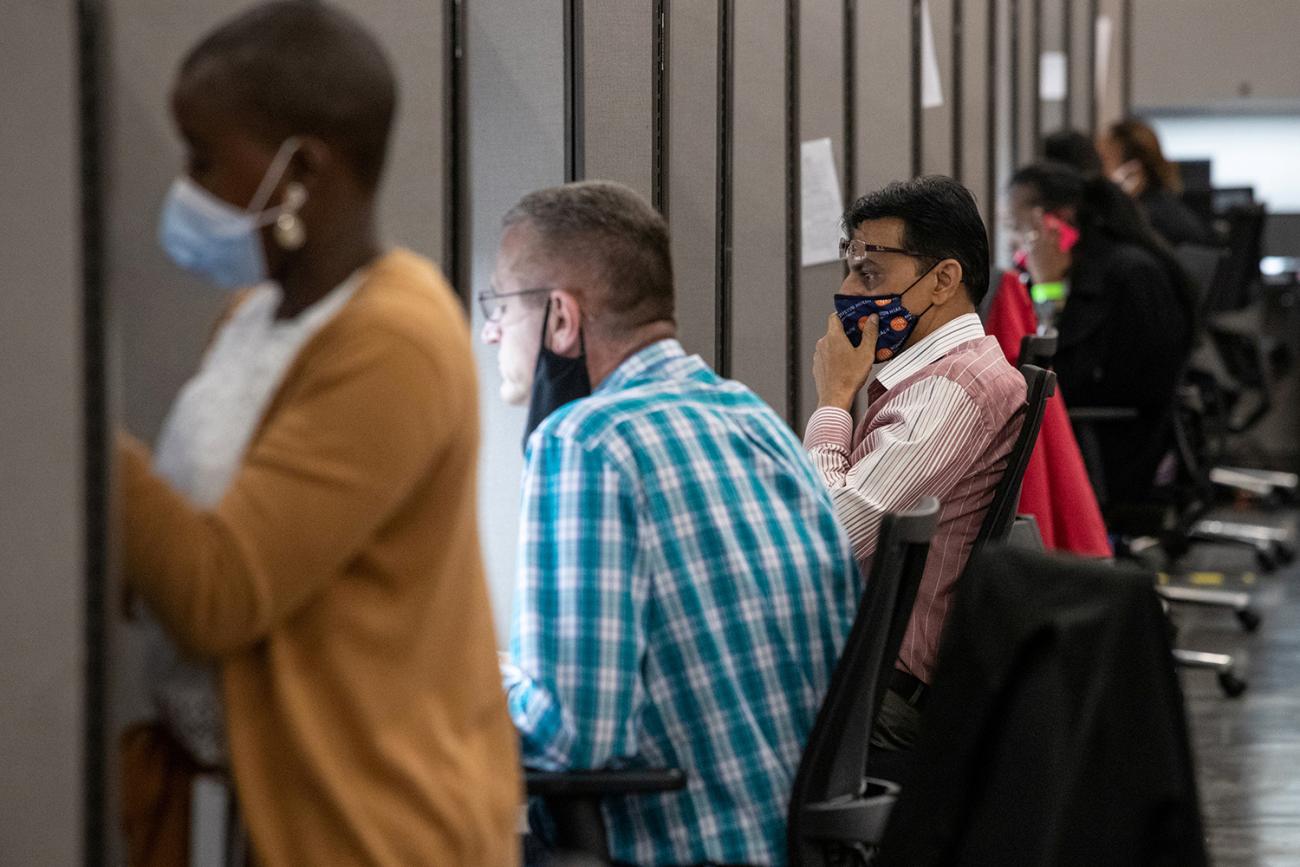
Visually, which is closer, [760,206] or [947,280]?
[947,280]

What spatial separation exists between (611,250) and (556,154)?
2.37ft

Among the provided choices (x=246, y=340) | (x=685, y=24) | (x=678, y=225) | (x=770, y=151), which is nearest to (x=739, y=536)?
(x=246, y=340)

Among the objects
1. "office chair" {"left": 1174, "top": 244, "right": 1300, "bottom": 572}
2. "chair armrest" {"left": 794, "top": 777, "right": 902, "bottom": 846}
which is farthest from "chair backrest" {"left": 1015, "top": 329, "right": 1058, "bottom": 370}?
"office chair" {"left": 1174, "top": 244, "right": 1300, "bottom": 572}

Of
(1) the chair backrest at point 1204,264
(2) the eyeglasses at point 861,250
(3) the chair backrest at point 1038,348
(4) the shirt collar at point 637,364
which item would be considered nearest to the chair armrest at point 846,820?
(4) the shirt collar at point 637,364

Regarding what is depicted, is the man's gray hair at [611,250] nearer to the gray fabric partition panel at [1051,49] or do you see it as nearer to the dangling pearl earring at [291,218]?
the dangling pearl earring at [291,218]

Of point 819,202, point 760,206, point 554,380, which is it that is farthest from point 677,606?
point 819,202

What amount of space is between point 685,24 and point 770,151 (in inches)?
18.9

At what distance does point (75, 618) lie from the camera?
120 cm

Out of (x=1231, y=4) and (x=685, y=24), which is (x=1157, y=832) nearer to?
(x=685, y=24)

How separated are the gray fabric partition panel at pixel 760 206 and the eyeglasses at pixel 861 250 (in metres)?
0.47

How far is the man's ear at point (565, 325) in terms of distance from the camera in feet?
5.95

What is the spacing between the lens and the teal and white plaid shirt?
1658mm

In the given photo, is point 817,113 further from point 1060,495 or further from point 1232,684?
point 1232,684

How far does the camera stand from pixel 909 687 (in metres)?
2.34
